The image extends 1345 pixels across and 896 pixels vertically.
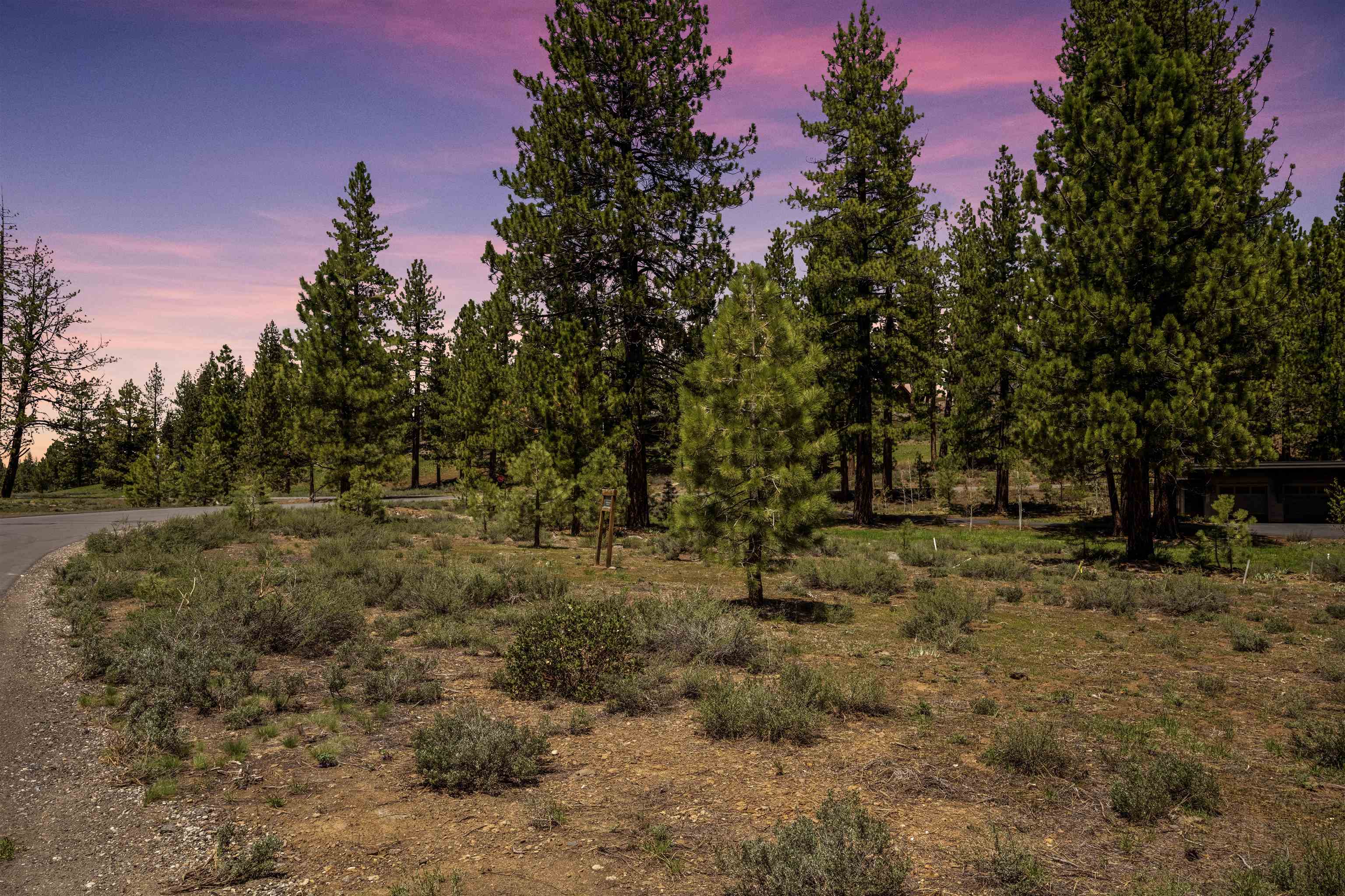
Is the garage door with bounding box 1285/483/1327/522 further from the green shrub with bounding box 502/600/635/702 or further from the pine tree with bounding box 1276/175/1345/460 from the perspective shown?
the green shrub with bounding box 502/600/635/702

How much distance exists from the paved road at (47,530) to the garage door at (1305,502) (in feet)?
152

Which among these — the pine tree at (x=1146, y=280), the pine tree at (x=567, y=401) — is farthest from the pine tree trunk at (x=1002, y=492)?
the pine tree at (x=567, y=401)

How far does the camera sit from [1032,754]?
6992mm

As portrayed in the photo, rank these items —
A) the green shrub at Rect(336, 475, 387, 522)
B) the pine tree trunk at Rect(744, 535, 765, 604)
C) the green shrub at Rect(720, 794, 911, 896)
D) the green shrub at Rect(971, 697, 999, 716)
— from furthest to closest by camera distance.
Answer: the green shrub at Rect(336, 475, 387, 522) → the pine tree trunk at Rect(744, 535, 765, 604) → the green shrub at Rect(971, 697, 999, 716) → the green shrub at Rect(720, 794, 911, 896)

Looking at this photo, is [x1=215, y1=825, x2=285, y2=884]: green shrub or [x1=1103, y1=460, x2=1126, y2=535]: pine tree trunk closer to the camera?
[x1=215, y1=825, x2=285, y2=884]: green shrub

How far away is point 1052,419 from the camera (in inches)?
810

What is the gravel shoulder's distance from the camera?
16.3 ft

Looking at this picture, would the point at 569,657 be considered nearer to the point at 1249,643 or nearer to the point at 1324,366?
the point at 1249,643

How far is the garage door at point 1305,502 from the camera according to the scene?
3312 cm

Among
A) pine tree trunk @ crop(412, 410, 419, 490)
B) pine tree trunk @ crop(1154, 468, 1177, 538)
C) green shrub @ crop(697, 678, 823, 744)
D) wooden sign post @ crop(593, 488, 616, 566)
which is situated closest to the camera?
green shrub @ crop(697, 678, 823, 744)

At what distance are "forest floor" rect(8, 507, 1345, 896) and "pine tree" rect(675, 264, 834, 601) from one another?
1803 millimetres

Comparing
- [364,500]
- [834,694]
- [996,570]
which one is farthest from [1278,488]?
[364,500]

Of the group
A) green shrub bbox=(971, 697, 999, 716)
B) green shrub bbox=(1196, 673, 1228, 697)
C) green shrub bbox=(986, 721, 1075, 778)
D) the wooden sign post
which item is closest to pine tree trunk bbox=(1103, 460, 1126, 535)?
the wooden sign post

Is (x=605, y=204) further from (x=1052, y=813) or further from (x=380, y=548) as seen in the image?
(x=1052, y=813)
